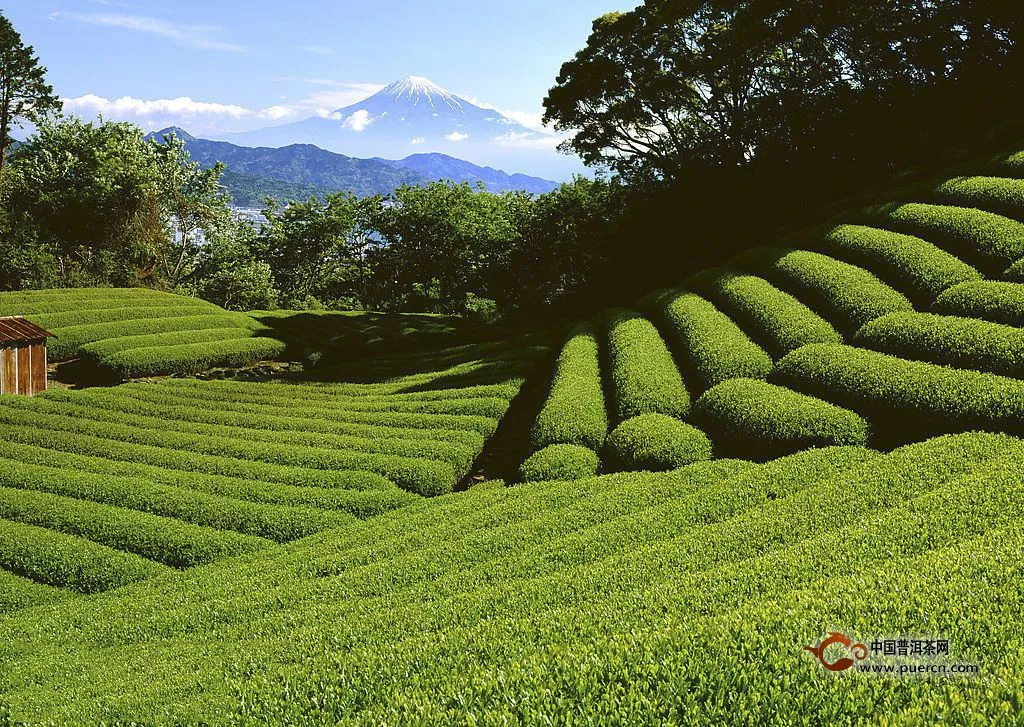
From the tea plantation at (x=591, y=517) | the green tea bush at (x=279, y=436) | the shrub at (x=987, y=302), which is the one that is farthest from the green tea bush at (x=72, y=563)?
the shrub at (x=987, y=302)

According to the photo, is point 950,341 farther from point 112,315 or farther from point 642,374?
point 112,315

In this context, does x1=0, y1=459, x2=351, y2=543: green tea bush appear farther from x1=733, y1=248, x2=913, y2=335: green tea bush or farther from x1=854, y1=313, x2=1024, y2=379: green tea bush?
x1=733, y1=248, x2=913, y2=335: green tea bush

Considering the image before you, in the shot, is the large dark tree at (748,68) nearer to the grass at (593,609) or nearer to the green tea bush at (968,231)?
the green tea bush at (968,231)

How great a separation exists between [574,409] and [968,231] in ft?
42.0

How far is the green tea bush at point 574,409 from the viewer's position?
16.9 meters

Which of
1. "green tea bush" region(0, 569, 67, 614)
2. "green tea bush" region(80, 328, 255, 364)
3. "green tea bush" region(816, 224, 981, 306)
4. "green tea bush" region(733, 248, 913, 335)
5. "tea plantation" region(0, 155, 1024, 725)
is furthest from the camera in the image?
"green tea bush" region(80, 328, 255, 364)

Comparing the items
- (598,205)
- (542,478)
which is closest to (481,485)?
(542,478)

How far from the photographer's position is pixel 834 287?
1984cm

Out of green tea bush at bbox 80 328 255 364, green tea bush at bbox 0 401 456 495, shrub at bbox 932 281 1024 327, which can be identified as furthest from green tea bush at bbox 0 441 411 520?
shrub at bbox 932 281 1024 327

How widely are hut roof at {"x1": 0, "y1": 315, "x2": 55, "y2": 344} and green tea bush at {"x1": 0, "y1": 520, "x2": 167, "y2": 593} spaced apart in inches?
503

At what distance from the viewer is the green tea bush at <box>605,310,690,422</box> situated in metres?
17.4

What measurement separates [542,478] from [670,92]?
28.8 meters

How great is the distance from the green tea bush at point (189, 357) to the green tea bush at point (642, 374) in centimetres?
1683

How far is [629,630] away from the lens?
640 centimetres
